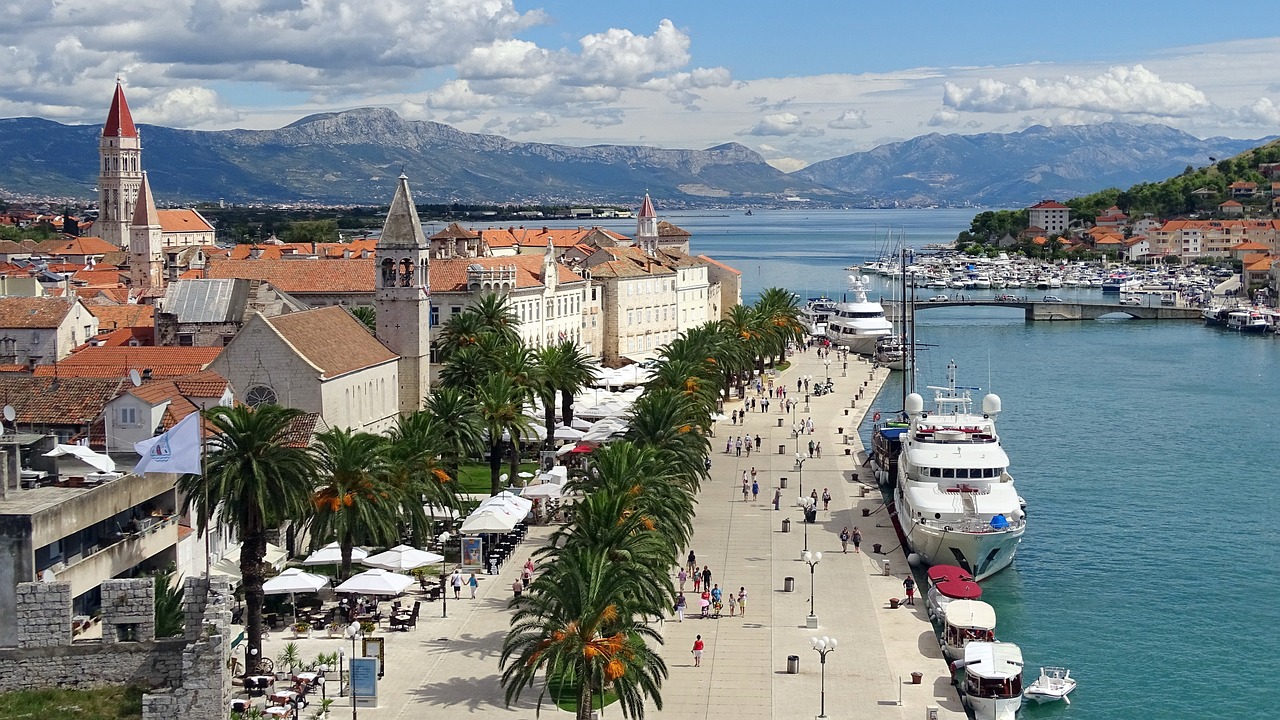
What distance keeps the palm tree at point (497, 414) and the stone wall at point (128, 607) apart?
3134 centimetres

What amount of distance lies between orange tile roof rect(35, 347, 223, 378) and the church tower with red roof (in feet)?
360

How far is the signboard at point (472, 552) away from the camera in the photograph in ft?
163

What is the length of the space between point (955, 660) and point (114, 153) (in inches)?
5704

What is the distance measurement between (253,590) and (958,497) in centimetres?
2735

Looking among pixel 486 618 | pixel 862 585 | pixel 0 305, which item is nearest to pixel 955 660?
pixel 862 585

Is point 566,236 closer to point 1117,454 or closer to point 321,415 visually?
point 1117,454

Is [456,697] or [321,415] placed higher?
[321,415]

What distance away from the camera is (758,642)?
41719mm

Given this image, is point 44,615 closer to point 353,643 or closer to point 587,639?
point 587,639

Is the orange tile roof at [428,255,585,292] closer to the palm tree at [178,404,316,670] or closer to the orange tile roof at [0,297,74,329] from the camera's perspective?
the orange tile roof at [0,297,74,329]

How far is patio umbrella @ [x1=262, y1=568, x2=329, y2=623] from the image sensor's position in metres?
40.7

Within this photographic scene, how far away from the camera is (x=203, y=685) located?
949 inches

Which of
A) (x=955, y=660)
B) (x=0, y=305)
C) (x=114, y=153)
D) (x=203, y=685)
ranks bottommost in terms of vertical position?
(x=955, y=660)

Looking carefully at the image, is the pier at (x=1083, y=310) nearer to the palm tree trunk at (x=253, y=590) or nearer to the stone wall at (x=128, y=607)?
the palm tree trunk at (x=253, y=590)
